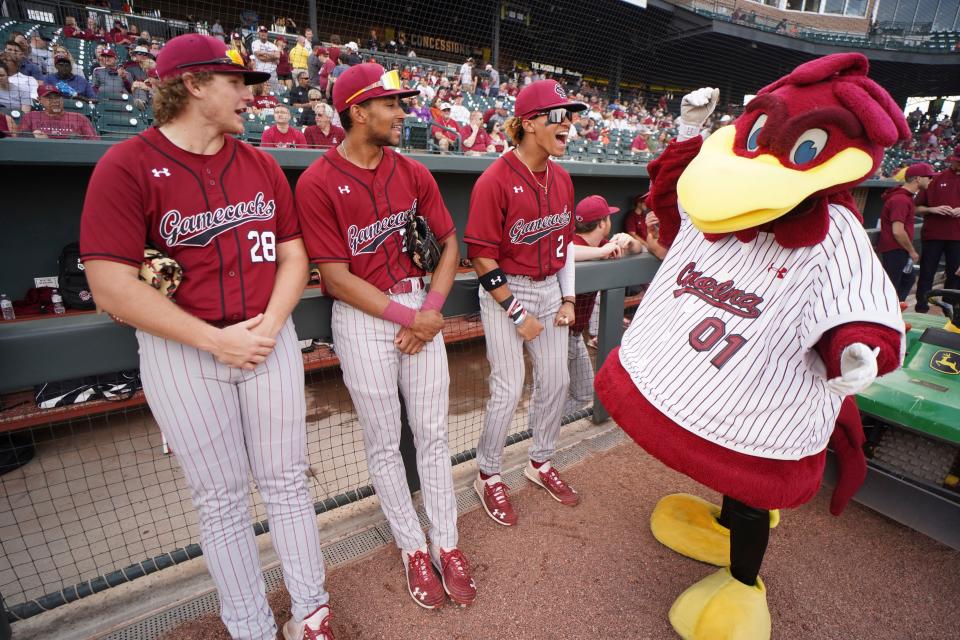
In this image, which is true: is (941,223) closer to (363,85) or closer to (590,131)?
(363,85)

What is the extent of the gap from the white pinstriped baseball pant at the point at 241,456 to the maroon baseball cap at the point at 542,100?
3.82 ft

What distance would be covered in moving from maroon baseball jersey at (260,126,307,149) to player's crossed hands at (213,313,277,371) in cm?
402

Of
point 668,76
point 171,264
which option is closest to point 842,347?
point 171,264

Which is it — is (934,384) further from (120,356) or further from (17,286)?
(17,286)

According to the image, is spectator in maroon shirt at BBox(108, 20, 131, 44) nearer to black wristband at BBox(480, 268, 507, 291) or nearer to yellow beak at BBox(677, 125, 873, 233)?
black wristband at BBox(480, 268, 507, 291)

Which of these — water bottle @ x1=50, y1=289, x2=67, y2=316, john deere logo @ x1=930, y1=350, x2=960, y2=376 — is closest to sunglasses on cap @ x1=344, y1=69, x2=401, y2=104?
john deere logo @ x1=930, y1=350, x2=960, y2=376

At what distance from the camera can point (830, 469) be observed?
6.62 feet

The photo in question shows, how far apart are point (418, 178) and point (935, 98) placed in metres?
36.6

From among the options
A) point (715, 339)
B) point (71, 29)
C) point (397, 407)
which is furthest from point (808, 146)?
point (71, 29)

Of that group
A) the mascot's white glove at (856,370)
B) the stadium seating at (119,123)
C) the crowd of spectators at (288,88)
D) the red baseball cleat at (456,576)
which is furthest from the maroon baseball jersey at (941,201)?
the stadium seating at (119,123)

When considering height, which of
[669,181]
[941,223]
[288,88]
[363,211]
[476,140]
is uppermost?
[288,88]

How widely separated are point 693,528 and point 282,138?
189 inches

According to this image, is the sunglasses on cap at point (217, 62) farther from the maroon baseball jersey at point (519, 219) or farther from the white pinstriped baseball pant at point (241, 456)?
the maroon baseball jersey at point (519, 219)

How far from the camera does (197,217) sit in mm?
1292
